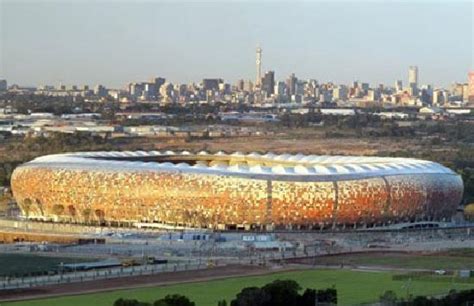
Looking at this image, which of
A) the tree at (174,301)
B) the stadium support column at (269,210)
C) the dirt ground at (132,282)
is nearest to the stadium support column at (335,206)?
the stadium support column at (269,210)

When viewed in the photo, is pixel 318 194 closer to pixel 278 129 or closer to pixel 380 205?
pixel 380 205

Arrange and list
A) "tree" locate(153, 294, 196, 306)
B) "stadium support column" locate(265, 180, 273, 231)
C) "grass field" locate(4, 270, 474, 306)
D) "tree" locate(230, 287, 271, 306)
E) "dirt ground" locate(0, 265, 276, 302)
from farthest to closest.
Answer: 1. "stadium support column" locate(265, 180, 273, 231)
2. "dirt ground" locate(0, 265, 276, 302)
3. "grass field" locate(4, 270, 474, 306)
4. "tree" locate(230, 287, 271, 306)
5. "tree" locate(153, 294, 196, 306)

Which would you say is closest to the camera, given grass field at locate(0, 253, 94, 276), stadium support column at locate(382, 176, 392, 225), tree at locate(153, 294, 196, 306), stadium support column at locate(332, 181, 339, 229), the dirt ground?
tree at locate(153, 294, 196, 306)

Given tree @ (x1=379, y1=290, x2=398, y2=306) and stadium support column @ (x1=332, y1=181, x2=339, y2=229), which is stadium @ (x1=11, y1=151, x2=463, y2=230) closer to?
stadium support column @ (x1=332, y1=181, x2=339, y2=229)

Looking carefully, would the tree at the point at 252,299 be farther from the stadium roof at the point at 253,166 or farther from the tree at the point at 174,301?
the stadium roof at the point at 253,166

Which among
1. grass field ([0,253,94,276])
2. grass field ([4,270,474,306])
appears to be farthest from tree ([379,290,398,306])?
grass field ([0,253,94,276])

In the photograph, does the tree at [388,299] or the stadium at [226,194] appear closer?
the tree at [388,299]
